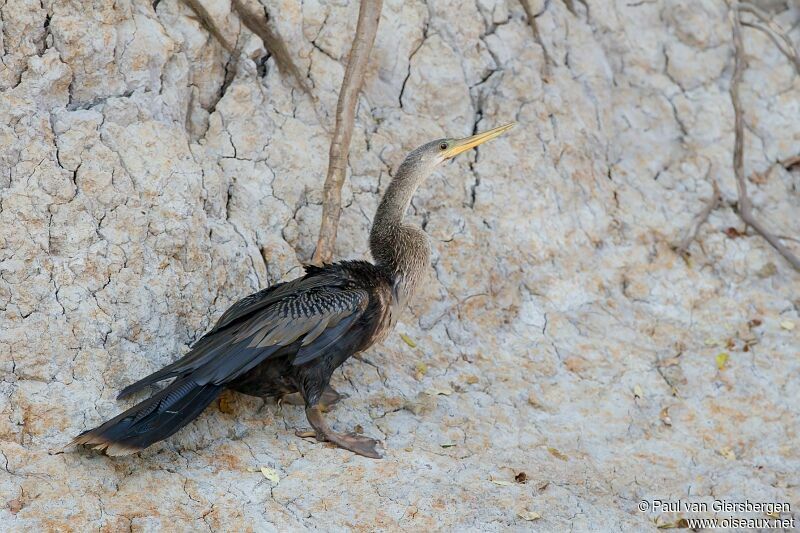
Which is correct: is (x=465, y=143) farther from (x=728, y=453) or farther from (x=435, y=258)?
(x=728, y=453)

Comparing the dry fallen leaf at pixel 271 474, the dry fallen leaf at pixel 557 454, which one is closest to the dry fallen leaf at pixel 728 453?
the dry fallen leaf at pixel 557 454

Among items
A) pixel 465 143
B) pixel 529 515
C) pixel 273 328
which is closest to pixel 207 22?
pixel 465 143

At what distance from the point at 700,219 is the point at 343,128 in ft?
9.01

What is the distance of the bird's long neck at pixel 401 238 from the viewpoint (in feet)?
18.1

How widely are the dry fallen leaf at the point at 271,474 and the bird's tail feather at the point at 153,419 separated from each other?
410mm

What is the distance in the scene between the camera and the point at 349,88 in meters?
6.11

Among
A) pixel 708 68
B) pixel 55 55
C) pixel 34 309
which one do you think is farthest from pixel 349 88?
pixel 708 68

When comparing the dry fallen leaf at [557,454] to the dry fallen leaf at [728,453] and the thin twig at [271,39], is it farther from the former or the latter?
the thin twig at [271,39]

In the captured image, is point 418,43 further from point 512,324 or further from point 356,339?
point 356,339

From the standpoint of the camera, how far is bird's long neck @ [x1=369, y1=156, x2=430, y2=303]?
18.1 ft

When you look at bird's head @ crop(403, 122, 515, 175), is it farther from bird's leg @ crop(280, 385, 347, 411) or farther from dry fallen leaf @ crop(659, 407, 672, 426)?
dry fallen leaf @ crop(659, 407, 672, 426)

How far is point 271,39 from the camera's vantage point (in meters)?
6.38

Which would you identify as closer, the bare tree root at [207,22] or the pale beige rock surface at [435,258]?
the pale beige rock surface at [435,258]

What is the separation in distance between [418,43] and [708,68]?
2.48 metres
